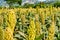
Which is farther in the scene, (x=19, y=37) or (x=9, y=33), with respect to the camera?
(x=19, y=37)

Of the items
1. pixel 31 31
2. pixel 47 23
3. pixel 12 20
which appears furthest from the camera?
pixel 47 23

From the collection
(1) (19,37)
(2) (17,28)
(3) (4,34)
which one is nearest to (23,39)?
(1) (19,37)

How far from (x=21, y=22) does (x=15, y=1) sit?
119 ft

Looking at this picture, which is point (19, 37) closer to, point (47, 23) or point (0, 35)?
point (47, 23)

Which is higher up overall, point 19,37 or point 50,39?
point 50,39

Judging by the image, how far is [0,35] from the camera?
6.29 ft

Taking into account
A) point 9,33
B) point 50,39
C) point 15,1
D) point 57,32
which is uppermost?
point 9,33

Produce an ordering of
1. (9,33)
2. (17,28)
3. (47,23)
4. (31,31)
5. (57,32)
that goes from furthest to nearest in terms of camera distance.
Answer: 1. (47,23)
2. (57,32)
3. (17,28)
4. (31,31)
5. (9,33)

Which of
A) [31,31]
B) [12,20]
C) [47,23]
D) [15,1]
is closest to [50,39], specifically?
[31,31]

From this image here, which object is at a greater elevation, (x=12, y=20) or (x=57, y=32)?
(x=12, y=20)

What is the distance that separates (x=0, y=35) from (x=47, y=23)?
2.57 metres

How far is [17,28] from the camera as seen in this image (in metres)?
3.81

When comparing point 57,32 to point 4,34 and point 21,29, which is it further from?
point 4,34

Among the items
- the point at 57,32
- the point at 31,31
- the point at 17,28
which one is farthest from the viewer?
the point at 57,32
